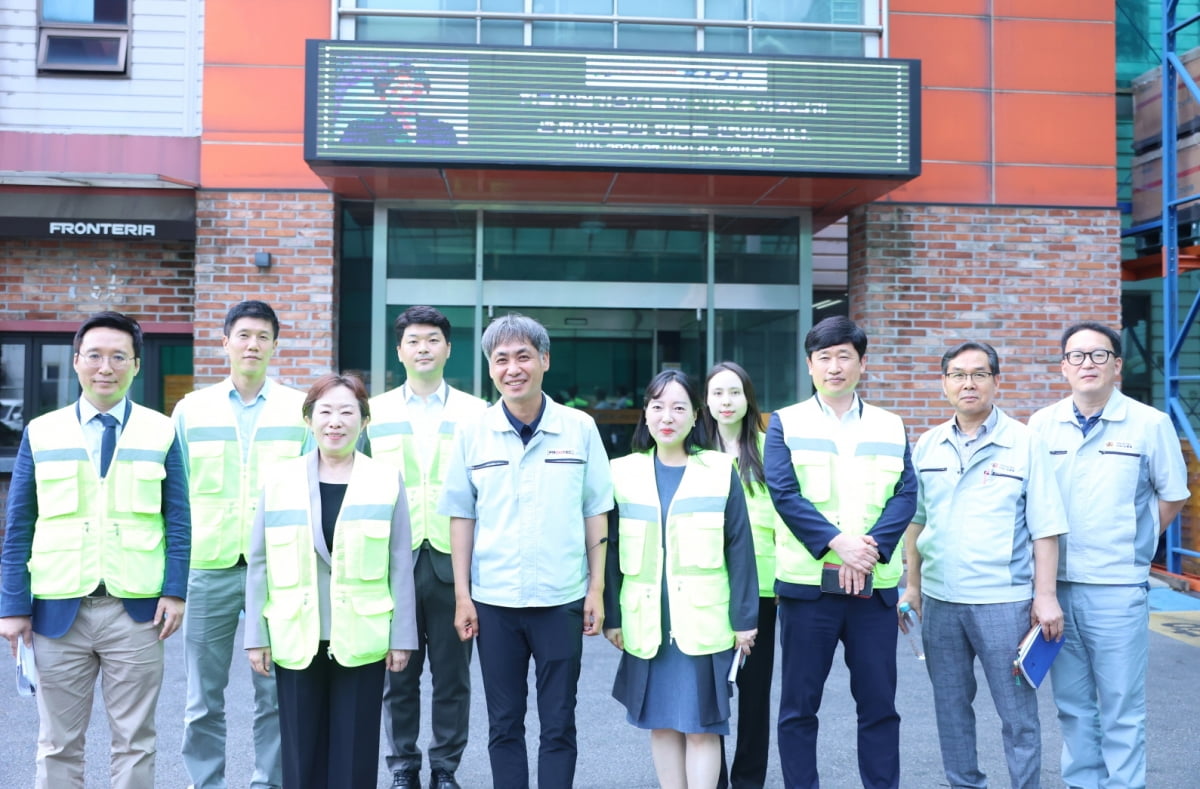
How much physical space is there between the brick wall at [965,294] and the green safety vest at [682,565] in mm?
5279

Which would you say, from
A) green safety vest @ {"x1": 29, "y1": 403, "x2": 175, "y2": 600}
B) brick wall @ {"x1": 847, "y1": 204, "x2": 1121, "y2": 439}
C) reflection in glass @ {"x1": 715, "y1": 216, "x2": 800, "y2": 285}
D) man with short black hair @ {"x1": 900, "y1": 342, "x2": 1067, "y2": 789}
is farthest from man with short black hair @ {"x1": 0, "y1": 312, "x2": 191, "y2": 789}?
brick wall @ {"x1": 847, "y1": 204, "x2": 1121, "y2": 439}

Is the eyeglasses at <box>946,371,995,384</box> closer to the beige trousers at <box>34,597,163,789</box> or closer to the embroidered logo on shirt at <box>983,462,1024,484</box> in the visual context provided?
the embroidered logo on shirt at <box>983,462,1024,484</box>

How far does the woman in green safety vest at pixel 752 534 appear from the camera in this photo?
13.8 feet

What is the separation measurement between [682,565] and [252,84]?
21.4 ft

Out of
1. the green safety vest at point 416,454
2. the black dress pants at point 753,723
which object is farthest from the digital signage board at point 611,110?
the black dress pants at point 753,723

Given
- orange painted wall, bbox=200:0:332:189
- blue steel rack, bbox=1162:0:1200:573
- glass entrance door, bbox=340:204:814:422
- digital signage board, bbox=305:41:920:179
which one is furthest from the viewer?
blue steel rack, bbox=1162:0:1200:573

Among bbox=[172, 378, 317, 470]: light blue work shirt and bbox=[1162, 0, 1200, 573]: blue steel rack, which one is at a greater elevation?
bbox=[1162, 0, 1200, 573]: blue steel rack

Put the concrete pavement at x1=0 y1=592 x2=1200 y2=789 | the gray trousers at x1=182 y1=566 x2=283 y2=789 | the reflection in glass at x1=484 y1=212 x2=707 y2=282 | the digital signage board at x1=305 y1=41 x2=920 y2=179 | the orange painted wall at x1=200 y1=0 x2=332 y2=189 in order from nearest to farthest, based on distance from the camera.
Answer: the gray trousers at x1=182 y1=566 x2=283 y2=789
the concrete pavement at x1=0 y1=592 x2=1200 y2=789
the digital signage board at x1=305 y1=41 x2=920 y2=179
the orange painted wall at x1=200 y1=0 x2=332 y2=189
the reflection in glass at x1=484 y1=212 x2=707 y2=282

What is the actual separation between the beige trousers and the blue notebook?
3332 millimetres

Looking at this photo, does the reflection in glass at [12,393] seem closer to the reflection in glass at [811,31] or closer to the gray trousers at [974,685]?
the reflection in glass at [811,31]

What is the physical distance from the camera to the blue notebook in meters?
3.86

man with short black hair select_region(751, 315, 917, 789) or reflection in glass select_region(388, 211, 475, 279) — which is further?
reflection in glass select_region(388, 211, 475, 279)

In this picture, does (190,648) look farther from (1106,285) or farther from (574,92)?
(1106,285)

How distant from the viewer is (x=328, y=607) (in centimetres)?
355
